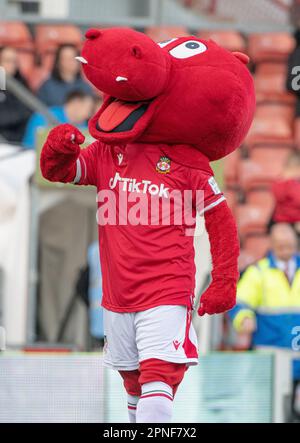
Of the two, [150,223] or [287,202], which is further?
[287,202]

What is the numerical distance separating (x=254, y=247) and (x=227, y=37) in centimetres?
172

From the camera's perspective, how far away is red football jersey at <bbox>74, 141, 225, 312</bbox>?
168 inches

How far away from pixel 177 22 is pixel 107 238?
18.3ft

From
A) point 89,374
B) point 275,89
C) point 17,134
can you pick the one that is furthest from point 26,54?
point 89,374

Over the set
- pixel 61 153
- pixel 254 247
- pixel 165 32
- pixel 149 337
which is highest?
pixel 61 153

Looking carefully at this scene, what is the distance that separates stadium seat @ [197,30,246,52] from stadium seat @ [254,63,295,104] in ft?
0.88

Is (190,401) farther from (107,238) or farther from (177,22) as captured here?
(177,22)

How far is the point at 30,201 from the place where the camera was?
7348 mm

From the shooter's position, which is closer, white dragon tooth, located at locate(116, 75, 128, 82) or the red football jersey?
white dragon tooth, located at locate(116, 75, 128, 82)

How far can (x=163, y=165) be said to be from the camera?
429 centimetres

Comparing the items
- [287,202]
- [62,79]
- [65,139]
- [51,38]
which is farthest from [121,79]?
[51,38]

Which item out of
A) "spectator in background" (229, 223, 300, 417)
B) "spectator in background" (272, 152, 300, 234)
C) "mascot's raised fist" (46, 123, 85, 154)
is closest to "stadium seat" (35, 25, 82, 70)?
"spectator in background" (272, 152, 300, 234)

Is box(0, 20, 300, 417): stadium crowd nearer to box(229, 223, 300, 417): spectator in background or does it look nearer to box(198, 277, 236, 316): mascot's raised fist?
box(229, 223, 300, 417): spectator in background

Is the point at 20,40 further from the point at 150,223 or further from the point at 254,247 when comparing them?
the point at 150,223
